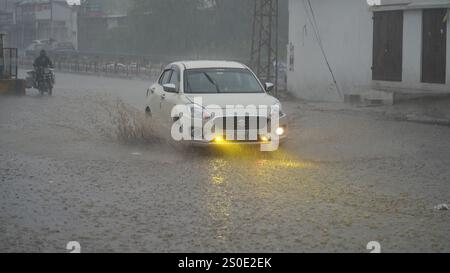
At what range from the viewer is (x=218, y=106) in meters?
12.1

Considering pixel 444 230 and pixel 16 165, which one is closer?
pixel 444 230

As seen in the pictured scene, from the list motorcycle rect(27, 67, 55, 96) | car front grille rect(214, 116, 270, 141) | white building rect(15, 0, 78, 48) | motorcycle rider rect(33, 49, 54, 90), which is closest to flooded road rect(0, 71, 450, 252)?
car front grille rect(214, 116, 270, 141)

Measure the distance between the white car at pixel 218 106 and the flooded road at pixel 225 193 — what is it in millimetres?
441

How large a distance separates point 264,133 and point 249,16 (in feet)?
179

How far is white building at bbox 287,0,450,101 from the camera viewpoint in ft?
71.7

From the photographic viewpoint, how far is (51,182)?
33.2 ft

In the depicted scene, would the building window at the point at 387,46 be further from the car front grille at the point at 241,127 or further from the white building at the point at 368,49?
the car front grille at the point at 241,127

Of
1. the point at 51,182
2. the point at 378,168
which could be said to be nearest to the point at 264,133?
the point at 378,168

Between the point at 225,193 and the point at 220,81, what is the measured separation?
4.62 meters

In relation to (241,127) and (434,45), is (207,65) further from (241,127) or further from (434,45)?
(434,45)

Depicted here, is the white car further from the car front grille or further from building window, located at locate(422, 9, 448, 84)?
building window, located at locate(422, 9, 448, 84)

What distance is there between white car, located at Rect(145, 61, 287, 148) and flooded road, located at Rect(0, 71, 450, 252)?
17.4 inches
